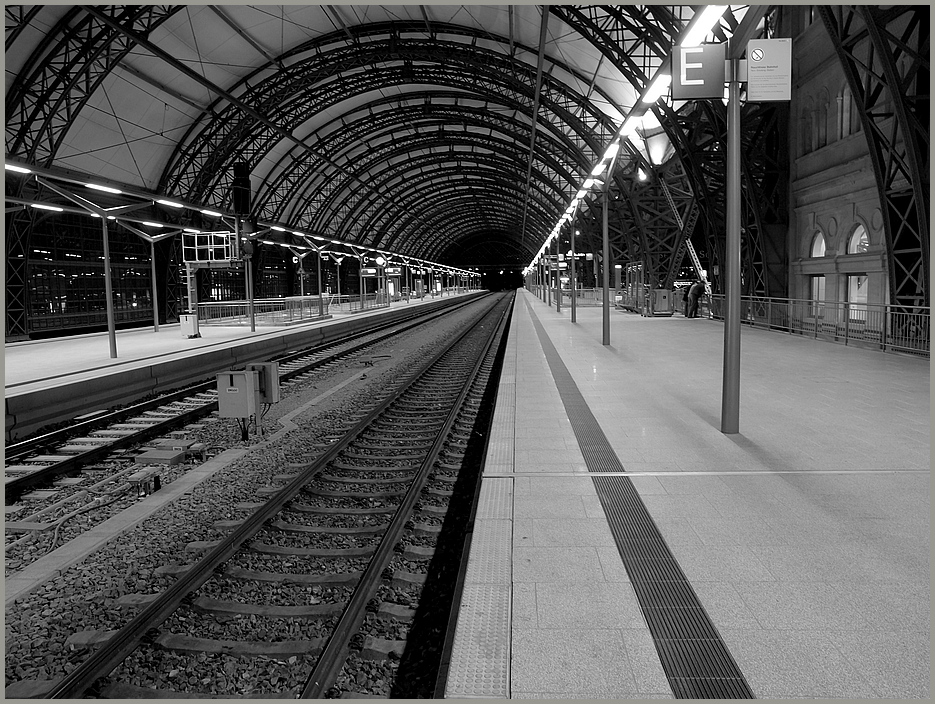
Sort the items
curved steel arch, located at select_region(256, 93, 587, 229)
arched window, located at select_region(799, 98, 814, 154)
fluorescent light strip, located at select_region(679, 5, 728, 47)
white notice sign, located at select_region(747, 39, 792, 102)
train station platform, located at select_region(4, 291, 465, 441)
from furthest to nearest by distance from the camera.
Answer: curved steel arch, located at select_region(256, 93, 587, 229), arched window, located at select_region(799, 98, 814, 154), train station platform, located at select_region(4, 291, 465, 441), fluorescent light strip, located at select_region(679, 5, 728, 47), white notice sign, located at select_region(747, 39, 792, 102)

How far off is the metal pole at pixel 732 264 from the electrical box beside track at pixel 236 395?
6.12m

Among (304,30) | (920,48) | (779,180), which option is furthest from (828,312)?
(304,30)

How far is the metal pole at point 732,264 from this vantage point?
7487mm

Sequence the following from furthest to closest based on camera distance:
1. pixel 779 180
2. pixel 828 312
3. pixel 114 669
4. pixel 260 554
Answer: pixel 779 180, pixel 828 312, pixel 260 554, pixel 114 669

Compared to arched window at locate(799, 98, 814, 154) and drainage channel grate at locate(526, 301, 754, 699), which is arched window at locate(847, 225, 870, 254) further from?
drainage channel grate at locate(526, 301, 754, 699)

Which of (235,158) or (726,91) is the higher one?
(235,158)

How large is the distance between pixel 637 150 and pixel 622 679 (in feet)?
109

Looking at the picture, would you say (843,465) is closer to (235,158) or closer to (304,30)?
(304,30)

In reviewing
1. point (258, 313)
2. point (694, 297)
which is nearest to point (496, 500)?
point (694, 297)

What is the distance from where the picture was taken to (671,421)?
864 cm

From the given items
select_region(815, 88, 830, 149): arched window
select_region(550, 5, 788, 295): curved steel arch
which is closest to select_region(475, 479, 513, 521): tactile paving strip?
select_region(550, 5, 788, 295): curved steel arch

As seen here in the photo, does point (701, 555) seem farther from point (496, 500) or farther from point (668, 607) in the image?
point (496, 500)

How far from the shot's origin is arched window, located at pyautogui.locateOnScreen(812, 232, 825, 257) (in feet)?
69.5

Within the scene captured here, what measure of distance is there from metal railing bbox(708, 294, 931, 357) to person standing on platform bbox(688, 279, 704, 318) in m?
4.97
